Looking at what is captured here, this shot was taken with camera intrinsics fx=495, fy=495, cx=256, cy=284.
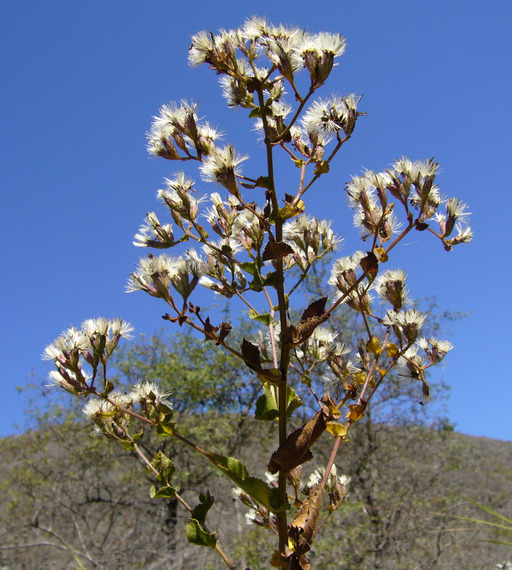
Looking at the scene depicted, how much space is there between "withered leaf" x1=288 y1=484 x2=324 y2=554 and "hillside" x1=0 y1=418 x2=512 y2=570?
5.73 m

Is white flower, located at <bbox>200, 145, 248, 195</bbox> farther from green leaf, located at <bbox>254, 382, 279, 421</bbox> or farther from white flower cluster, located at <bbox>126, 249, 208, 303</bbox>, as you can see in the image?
green leaf, located at <bbox>254, 382, 279, 421</bbox>

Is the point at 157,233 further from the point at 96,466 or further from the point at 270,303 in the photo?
the point at 96,466

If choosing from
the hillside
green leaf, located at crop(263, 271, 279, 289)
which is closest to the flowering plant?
green leaf, located at crop(263, 271, 279, 289)

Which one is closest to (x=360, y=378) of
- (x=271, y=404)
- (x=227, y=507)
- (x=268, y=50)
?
(x=271, y=404)

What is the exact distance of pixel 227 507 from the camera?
32.0 feet

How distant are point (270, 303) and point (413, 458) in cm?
885

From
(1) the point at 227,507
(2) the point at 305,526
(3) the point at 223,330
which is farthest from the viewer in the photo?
(1) the point at 227,507

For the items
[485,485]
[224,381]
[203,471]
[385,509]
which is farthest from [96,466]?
[485,485]

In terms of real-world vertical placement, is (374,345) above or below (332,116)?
below

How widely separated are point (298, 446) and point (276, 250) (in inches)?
16.1

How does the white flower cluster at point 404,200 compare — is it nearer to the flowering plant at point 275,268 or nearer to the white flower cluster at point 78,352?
the flowering plant at point 275,268

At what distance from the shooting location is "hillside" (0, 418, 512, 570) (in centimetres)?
675

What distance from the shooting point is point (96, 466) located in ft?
32.0

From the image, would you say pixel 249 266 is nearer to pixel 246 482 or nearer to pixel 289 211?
pixel 289 211
